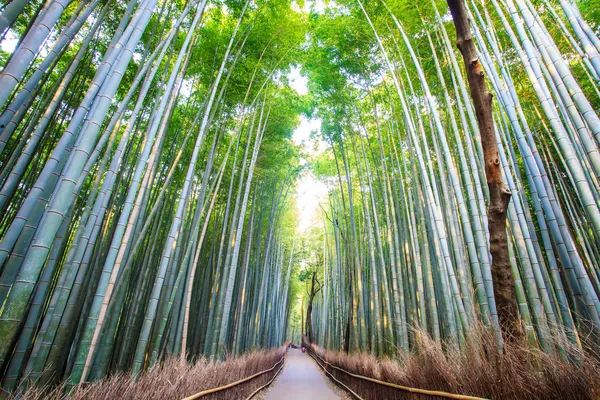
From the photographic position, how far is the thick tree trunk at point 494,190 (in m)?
1.71

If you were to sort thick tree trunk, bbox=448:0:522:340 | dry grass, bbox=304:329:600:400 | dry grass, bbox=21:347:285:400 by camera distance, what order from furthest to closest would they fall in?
thick tree trunk, bbox=448:0:522:340 < dry grass, bbox=21:347:285:400 < dry grass, bbox=304:329:600:400

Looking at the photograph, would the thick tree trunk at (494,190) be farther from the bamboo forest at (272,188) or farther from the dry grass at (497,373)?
the dry grass at (497,373)

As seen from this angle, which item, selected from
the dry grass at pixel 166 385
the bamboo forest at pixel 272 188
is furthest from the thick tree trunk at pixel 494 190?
the dry grass at pixel 166 385

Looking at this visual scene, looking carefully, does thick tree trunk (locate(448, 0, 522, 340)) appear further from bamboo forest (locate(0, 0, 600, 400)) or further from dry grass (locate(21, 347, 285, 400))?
dry grass (locate(21, 347, 285, 400))

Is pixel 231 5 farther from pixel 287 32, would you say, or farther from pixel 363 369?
pixel 363 369

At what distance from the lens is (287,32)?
14.2 feet

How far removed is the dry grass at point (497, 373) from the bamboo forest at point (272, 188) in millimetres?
11

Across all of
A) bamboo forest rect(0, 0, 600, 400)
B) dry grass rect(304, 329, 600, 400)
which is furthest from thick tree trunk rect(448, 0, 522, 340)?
dry grass rect(304, 329, 600, 400)

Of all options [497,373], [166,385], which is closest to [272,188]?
[166,385]

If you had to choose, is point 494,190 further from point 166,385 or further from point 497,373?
point 166,385

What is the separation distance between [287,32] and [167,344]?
4587mm

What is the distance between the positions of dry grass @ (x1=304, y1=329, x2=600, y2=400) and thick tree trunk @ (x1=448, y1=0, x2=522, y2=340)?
0.20m

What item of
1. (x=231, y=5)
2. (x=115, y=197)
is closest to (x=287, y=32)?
(x=231, y=5)

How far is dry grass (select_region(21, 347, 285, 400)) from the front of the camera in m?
1.38
